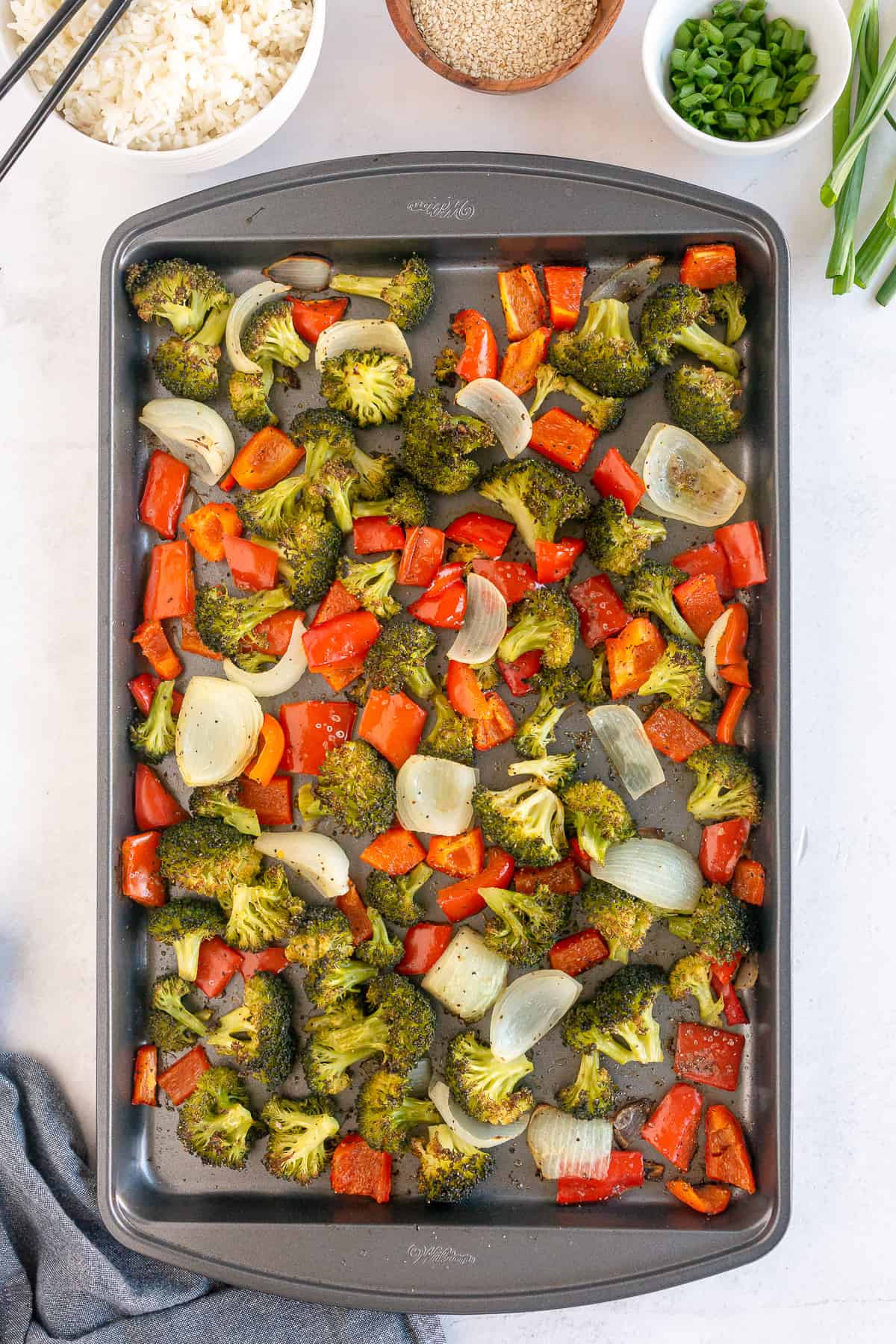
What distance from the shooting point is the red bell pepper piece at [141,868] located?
2.53 m

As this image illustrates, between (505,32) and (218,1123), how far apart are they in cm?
272

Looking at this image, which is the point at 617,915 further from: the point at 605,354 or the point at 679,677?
the point at 605,354

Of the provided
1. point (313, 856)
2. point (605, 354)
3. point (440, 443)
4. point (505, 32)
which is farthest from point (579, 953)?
point (505, 32)

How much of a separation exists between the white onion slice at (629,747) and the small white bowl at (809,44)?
136 cm

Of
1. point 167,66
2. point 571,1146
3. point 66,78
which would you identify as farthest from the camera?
point 571,1146

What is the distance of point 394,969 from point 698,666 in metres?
1.06

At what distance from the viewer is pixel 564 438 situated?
258 cm

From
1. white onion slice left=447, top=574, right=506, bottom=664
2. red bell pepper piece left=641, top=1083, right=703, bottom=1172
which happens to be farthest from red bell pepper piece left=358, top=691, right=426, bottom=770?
red bell pepper piece left=641, top=1083, right=703, bottom=1172

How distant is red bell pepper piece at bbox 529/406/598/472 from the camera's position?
2.57 metres

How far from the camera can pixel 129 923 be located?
2590mm

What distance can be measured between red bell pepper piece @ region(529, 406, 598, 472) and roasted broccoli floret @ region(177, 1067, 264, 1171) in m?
1.73

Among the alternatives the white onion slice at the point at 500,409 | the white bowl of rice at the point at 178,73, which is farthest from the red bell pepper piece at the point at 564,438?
the white bowl of rice at the point at 178,73

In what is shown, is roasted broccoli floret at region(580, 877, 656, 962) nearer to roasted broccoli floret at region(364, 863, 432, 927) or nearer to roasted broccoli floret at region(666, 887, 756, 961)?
roasted broccoli floret at region(666, 887, 756, 961)

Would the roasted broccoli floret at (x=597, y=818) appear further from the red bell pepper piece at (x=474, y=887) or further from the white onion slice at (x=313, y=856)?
the white onion slice at (x=313, y=856)
